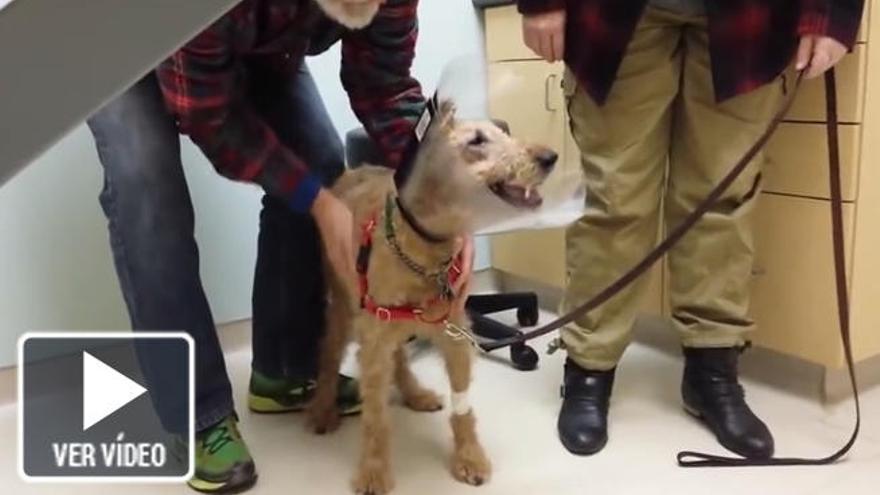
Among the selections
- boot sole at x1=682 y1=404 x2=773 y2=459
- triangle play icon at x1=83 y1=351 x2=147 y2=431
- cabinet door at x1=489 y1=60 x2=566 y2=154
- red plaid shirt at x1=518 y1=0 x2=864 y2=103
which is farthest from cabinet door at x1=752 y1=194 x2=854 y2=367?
triangle play icon at x1=83 y1=351 x2=147 y2=431

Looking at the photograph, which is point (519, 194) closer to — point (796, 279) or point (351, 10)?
point (351, 10)

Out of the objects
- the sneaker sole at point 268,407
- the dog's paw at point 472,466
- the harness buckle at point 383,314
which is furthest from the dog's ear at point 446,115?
the sneaker sole at point 268,407

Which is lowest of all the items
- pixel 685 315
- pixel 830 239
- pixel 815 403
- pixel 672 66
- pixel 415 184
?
pixel 815 403

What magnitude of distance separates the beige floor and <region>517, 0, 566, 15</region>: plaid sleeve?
702mm

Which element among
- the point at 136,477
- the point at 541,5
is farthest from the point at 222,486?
the point at 541,5

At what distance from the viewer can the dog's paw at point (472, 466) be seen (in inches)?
58.2

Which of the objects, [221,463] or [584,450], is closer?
[221,463]

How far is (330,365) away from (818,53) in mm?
928

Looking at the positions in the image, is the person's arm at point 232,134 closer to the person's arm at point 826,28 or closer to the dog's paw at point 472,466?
the dog's paw at point 472,466

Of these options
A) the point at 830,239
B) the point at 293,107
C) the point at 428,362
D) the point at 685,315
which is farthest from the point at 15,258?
the point at 830,239

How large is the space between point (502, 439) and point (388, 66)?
25.5 inches

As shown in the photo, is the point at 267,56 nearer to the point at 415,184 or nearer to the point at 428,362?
the point at 415,184

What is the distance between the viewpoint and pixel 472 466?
1483 mm

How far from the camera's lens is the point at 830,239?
5.45 ft
